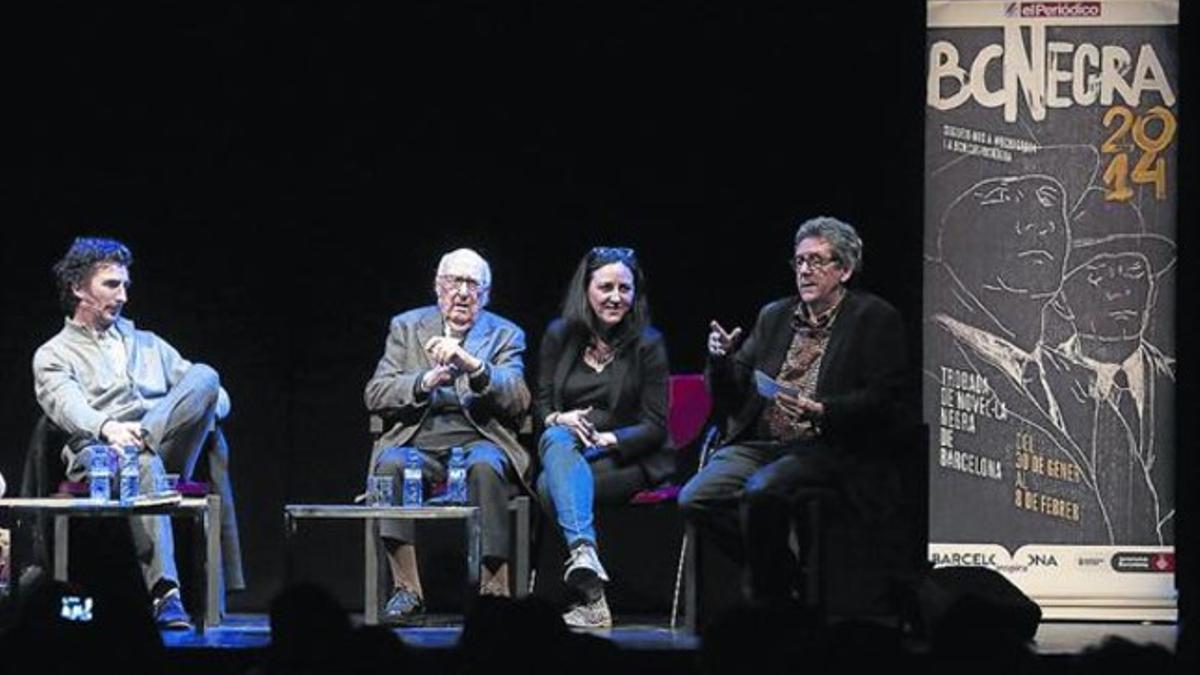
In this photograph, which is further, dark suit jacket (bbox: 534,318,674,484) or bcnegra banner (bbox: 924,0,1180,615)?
bcnegra banner (bbox: 924,0,1180,615)

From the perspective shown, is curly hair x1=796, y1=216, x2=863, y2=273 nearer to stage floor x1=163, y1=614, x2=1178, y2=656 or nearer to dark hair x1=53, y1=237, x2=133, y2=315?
stage floor x1=163, y1=614, x2=1178, y2=656

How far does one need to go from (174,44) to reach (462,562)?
6.48ft

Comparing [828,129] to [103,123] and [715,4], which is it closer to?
[715,4]

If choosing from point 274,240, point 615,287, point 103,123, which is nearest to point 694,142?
point 615,287

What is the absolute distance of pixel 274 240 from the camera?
7.78 m

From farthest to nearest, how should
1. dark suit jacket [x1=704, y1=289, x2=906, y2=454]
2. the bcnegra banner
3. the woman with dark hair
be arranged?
the bcnegra banner < the woman with dark hair < dark suit jacket [x1=704, y1=289, x2=906, y2=454]

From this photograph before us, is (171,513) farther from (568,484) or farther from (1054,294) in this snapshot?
(1054,294)

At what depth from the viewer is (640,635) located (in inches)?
257

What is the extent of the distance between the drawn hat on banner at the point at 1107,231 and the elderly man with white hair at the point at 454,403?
5.85ft

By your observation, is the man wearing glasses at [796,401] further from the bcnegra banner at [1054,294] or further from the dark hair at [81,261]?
the dark hair at [81,261]

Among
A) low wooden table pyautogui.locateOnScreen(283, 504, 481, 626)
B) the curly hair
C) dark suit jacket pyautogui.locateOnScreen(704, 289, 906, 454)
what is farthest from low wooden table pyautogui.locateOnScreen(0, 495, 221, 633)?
the curly hair

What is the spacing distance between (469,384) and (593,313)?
1.46ft

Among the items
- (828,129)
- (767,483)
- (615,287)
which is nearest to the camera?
(767,483)

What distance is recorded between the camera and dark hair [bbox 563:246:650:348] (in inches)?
277
